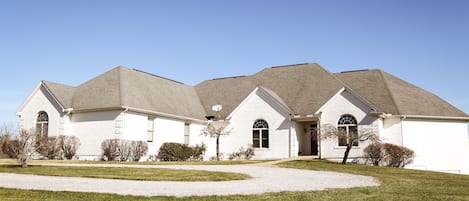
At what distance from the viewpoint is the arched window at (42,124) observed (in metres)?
30.5

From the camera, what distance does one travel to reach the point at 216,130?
3428cm

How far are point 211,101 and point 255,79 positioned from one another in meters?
4.20

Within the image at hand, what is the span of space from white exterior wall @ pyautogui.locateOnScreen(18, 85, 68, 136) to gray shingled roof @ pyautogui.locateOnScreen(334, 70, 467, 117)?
20833 millimetres

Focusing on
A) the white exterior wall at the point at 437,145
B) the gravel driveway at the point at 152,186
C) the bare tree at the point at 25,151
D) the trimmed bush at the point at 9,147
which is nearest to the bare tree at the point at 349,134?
the white exterior wall at the point at 437,145

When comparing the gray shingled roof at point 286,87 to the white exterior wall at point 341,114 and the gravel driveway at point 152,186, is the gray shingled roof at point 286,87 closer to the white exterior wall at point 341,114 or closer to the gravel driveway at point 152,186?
the white exterior wall at point 341,114

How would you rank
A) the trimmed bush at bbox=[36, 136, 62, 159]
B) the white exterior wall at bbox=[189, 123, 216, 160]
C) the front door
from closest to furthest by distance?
the trimmed bush at bbox=[36, 136, 62, 159] → the front door → the white exterior wall at bbox=[189, 123, 216, 160]

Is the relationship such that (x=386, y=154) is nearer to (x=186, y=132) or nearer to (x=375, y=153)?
(x=375, y=153)

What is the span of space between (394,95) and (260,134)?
390 inches

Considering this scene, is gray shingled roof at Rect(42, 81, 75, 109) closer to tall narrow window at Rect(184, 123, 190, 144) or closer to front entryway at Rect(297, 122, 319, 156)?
tall narrow window at Rect(184, 123, 190, 144)

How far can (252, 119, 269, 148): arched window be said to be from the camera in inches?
1284

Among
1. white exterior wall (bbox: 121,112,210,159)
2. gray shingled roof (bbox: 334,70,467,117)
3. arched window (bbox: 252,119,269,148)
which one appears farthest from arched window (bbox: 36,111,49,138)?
gray shingled roof (bbox: 334,70,467,117)

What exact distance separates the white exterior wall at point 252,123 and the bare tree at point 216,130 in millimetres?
442

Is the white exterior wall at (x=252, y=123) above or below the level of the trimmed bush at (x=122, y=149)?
above

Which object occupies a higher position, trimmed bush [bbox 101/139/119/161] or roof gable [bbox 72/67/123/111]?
roof gable [bbox 72/67/123/111]
